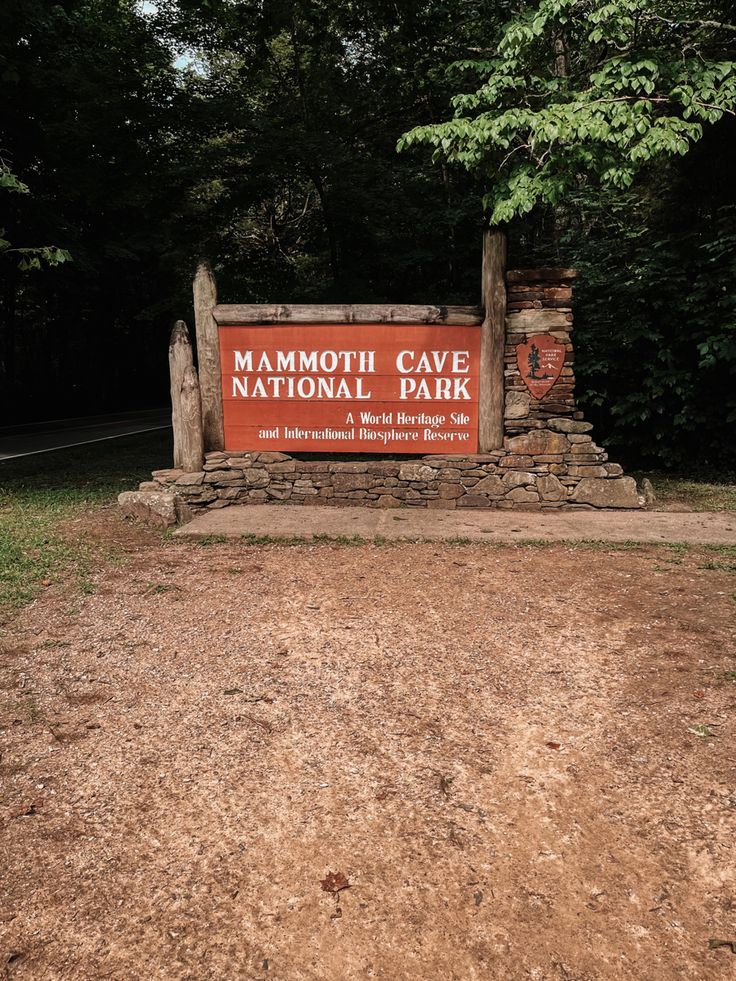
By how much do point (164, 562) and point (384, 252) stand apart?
894 cm

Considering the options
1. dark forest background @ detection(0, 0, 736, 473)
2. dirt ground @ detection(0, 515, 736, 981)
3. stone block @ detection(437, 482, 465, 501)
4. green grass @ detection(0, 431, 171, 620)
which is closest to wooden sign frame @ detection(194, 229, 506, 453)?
stone block @ detection(437, 482, 465, 501)

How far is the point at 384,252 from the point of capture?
13008 mm

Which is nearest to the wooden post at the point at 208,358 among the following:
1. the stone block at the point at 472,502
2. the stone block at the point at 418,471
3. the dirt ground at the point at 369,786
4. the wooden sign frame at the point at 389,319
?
the wooden sign frame at the point at 389,319

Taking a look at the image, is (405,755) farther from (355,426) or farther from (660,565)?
(355,426)

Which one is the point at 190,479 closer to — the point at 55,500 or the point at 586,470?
the point at 55,500

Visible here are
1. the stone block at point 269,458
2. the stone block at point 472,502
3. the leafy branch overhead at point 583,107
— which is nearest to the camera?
the leafy branch overhead at point 583,107

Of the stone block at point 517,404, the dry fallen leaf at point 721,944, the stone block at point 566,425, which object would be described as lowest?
the dry fallen leaf at point 721,944

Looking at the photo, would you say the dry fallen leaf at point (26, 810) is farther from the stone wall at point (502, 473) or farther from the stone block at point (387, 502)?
the stone block at point (387, 502)

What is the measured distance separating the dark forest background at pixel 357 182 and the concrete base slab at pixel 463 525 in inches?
113

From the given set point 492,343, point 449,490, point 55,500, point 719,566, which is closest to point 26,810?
point 719,566

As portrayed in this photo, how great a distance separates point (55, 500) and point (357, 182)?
7720mm

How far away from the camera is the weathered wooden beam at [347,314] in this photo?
7.56 meters

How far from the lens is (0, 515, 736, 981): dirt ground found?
2115 millimetres

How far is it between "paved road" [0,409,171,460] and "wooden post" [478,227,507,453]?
30.5 ft
